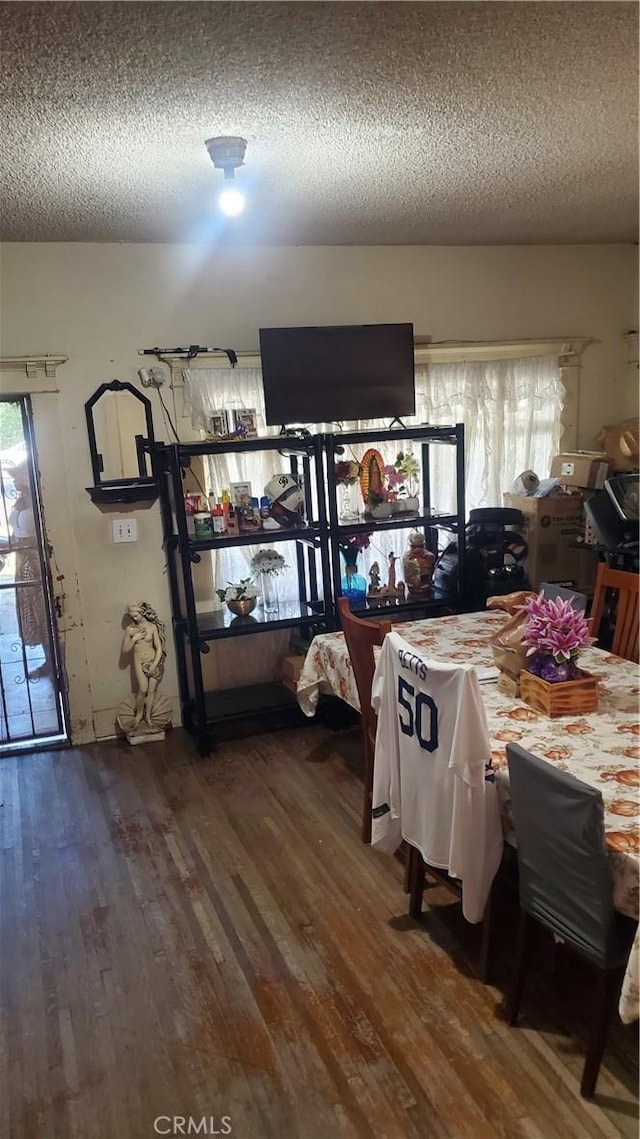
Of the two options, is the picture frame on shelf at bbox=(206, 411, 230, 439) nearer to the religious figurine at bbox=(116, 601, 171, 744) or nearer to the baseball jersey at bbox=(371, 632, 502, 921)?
the religious figurine at bbox=(116, 601, 171, 744)

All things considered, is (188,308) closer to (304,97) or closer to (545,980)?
(304,97)

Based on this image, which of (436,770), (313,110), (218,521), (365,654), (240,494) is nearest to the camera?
(313,110)

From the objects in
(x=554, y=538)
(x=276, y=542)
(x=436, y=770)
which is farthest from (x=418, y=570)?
(x=436, y=770)

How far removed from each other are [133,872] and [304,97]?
263 centimetres

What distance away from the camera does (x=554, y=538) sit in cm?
451

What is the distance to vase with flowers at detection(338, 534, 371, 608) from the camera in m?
4.14

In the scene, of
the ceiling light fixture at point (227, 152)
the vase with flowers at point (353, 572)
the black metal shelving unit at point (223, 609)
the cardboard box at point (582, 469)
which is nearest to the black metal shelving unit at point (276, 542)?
the black metal shelving unit at point (223, 609)

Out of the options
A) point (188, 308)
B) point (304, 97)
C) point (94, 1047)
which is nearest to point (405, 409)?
point (188, 308)

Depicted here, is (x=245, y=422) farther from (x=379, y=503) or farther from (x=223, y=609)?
(x=223, y=609)

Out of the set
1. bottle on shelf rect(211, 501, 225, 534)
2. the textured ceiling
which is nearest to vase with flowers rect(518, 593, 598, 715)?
the textured ceiling

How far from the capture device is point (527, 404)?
475 cm

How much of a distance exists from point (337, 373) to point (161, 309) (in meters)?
0.94

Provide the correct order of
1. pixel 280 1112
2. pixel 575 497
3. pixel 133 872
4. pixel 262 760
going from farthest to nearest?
pixel 575 497 → pixel 262 760 → pixel 133 872 → pixel 280 1112

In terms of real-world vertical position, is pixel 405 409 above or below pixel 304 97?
below
